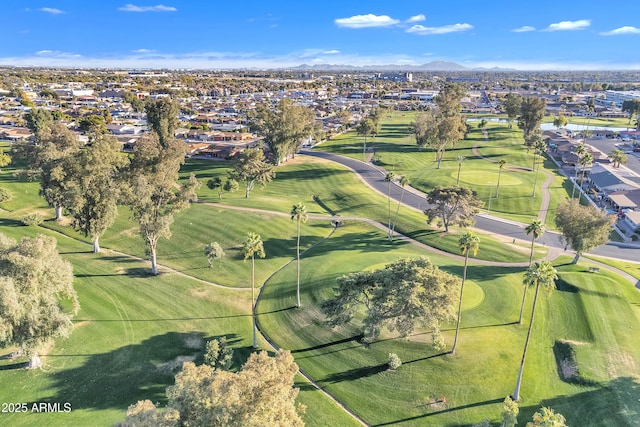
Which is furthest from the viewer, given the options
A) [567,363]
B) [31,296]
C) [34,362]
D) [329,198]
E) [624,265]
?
[329,198]

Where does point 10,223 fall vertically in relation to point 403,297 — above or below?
below

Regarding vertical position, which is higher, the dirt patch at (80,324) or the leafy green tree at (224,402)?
the leafy green tree at (224,402)

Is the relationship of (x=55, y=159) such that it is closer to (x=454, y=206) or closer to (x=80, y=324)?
(x=80, y=324)

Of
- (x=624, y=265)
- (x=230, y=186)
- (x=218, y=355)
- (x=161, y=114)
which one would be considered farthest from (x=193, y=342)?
(x=161, y=114)

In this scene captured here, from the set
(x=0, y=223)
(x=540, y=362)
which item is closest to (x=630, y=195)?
(x=540, y=362)

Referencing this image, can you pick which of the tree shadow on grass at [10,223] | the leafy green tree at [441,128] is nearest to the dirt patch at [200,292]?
the tree shadow on grass at [10,223]

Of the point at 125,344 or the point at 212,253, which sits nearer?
the point at 125,344

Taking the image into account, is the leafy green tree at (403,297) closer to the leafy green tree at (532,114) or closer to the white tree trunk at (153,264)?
the white tree trunk at (153,264)
